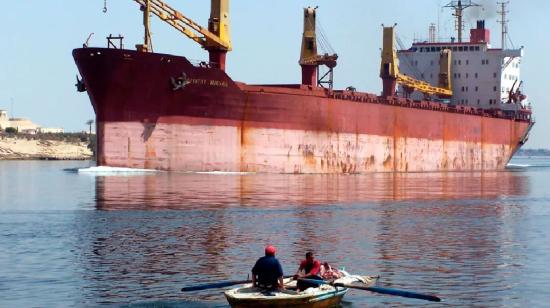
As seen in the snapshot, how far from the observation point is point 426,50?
89.6 metres

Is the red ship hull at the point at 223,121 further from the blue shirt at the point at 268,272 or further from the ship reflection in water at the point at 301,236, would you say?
the blue shirt at the point at 268,272

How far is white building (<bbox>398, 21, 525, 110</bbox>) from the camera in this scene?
8744cm

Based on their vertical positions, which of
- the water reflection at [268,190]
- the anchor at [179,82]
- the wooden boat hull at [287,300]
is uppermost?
the anchor at [179,82]

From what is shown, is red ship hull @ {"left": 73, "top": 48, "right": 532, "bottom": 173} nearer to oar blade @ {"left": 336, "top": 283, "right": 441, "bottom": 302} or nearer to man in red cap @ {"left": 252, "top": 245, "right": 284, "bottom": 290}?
oar blade @ {"left": 336, "top": 283, "right": 441, "bottom": 302}

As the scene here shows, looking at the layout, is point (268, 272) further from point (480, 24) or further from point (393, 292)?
point (480, 24)

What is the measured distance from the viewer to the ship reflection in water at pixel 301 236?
21.8 meters

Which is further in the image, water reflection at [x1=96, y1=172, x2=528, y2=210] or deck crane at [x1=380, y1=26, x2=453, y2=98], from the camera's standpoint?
deck crane at [x1=380, y1=26, x2=453, y2=98]

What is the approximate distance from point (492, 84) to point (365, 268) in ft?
220

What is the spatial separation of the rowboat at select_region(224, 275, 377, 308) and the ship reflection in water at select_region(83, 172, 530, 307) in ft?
4.10

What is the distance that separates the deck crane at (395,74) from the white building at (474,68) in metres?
1.56

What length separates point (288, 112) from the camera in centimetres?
6278

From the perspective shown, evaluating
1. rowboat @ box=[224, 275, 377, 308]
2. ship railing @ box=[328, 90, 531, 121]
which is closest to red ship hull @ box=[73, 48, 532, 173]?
ship railing @ box=[328, 90, 531, 121]

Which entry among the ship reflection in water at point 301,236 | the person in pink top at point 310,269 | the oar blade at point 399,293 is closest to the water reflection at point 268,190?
the ship reflection in water at point 301,236

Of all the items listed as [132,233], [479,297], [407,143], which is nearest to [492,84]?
[407,143]
